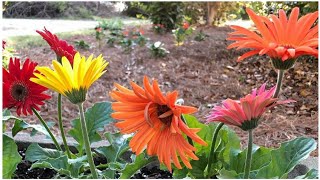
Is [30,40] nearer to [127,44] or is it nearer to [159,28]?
[127,44]

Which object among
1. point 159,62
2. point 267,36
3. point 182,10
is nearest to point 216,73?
point 159,62

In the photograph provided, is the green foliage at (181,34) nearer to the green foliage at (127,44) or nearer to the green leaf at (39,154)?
the green foliage at (127,44)

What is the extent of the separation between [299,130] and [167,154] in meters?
1.86

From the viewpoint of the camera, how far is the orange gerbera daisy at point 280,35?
663 mm

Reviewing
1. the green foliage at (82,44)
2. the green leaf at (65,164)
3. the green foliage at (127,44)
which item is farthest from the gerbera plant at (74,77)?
the green foliage at (82,44)

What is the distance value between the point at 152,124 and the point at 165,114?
0.02 m

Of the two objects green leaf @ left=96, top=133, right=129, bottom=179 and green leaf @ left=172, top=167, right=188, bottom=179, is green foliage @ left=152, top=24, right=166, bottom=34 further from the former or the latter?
green leaf @ left=172, top=167, right=188, bottom=179

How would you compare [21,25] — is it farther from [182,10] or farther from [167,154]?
[167,154]

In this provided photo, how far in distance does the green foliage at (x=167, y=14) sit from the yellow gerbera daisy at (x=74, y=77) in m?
4.35

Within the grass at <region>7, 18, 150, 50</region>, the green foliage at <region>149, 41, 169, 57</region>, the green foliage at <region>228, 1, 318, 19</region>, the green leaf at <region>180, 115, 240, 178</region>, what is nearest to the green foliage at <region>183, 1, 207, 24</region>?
the green foliage at <region>228, 1, 318, 19</region>

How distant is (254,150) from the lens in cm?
99

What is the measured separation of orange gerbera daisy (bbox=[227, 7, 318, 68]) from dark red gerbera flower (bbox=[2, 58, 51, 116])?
42cm

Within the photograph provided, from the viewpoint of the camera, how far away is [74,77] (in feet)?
2.45

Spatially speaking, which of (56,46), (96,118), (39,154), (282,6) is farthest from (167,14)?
(56,46)
